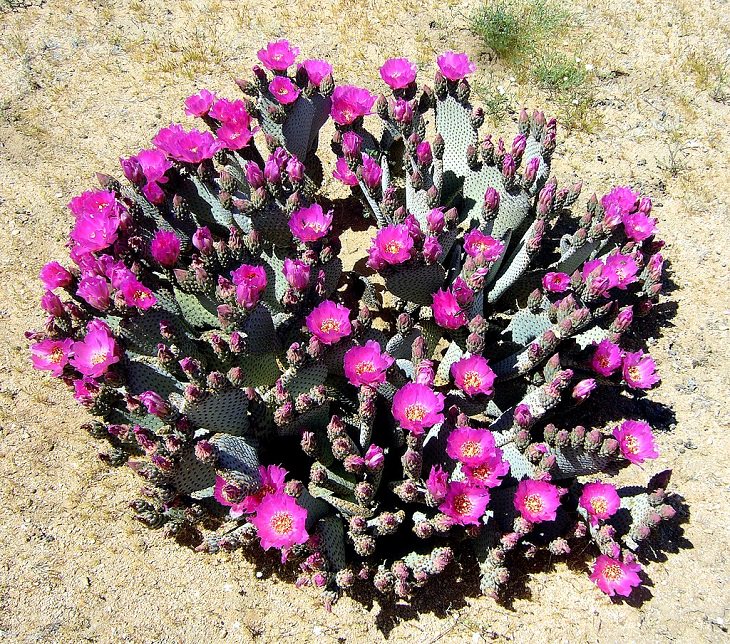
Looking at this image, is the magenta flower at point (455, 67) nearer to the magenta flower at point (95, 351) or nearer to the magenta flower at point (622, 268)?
the magenta flower at point (622, 268)

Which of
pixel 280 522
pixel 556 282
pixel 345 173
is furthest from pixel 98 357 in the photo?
pixel 556 282

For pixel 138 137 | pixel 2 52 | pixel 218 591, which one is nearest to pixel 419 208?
pixel 218 591

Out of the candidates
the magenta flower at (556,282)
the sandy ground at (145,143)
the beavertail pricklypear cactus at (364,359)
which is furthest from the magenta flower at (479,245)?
the sandy ground at (145,143)

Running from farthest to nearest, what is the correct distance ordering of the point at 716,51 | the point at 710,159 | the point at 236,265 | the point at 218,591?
the point at 716,51, the point at 710,159, the point at 236,265, the point at 218,591

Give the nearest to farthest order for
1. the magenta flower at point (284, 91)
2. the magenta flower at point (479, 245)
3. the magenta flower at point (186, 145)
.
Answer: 1. the magenta flower at point (479, 245)
2. the magenta flower at point (186, 145)
3. the magenta flower at point (284, 91)

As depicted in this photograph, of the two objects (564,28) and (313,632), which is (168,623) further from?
(564,28)

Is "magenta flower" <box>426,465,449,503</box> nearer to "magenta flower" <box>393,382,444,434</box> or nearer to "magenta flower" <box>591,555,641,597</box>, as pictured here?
"magenta flower" <box>393,382,444,434</box>

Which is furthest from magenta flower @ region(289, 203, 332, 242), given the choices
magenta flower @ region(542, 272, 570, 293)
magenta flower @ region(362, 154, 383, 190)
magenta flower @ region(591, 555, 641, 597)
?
magenta flower @ region(591, 555, 641, 597)
